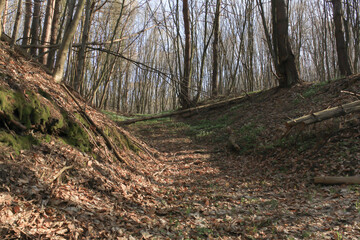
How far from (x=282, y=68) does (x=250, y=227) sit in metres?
9.79

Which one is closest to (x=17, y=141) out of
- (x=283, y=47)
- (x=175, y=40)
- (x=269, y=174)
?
(x=269, y=174)

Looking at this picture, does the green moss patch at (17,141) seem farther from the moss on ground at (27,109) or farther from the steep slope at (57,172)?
the moss on ground at (27,109)

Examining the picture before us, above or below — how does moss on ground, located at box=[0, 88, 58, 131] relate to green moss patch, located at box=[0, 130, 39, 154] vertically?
above

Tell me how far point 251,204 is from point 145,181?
232 cm

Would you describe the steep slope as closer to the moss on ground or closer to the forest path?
the moss on ground

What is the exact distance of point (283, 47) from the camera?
35.3 ft

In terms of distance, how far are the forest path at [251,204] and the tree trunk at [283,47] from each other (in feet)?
19.8

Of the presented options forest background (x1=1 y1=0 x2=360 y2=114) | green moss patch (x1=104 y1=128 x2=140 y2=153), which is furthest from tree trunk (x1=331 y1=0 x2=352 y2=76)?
green moss patch (x1=104 y1=128 x2=140 y2=153)

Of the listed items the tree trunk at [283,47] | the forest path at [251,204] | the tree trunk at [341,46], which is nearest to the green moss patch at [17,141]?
the forest path at [251,204]

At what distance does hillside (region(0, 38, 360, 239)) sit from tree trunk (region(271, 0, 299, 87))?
12.2 feet

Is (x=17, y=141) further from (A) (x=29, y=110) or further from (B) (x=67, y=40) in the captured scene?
(B) (x=67, y=40)

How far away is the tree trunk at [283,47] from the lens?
1073 centimetres

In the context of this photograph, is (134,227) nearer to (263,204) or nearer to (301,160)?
(263,204)

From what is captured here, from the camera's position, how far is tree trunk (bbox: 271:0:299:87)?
35.2ft
